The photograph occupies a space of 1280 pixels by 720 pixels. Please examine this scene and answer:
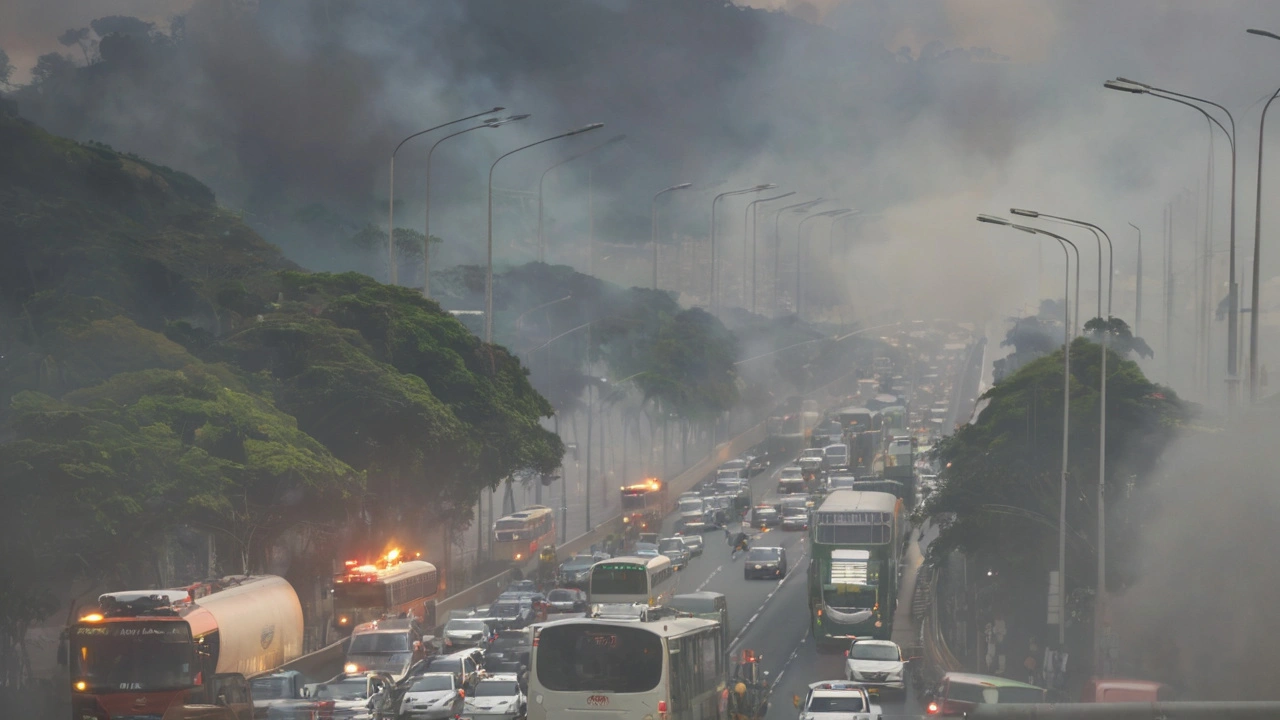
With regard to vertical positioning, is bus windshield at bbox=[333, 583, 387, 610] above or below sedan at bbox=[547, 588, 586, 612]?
above

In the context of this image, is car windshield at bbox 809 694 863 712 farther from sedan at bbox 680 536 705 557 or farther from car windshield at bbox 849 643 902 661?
sedan at bbox 680 536 705 557

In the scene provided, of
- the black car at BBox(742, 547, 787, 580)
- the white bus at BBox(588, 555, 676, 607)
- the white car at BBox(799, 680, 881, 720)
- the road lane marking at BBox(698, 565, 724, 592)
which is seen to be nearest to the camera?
the white car at BBox(799, 680, 881, 720)

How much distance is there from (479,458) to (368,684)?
3002 centimetres

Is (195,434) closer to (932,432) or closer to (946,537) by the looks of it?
(946,537)

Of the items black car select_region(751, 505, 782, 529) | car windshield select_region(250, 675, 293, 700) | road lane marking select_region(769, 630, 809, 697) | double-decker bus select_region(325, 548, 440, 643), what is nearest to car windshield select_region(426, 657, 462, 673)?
car windshield select_region(250, 675, 293, 700)

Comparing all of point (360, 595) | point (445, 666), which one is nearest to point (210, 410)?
point (360, 595)

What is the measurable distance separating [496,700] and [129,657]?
7.56 m

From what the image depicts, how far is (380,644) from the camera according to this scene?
41.9 meters

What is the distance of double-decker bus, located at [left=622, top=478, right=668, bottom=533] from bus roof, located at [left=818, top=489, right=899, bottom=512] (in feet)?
110

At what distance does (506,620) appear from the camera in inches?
1982

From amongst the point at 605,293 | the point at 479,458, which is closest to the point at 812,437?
the point at 605,293

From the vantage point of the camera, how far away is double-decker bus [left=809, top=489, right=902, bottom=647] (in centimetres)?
4797

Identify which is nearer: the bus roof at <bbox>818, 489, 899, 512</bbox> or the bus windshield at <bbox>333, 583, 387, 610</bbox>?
the bus windshield at <bbox>333, 583, 387, 610</bbox>

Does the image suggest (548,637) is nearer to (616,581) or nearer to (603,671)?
(603,671)
